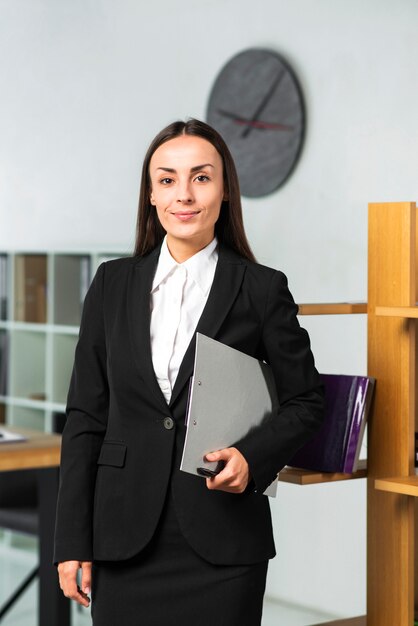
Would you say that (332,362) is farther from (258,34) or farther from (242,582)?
(242,582)

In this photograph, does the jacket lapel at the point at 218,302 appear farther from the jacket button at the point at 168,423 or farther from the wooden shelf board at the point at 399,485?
the wooden shelf board at the point at 399,485

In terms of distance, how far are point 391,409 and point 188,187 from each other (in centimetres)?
79

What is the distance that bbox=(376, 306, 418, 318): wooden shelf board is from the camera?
7.15ft

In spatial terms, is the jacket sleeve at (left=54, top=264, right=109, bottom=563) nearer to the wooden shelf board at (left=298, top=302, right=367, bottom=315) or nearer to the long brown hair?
the long brown hair

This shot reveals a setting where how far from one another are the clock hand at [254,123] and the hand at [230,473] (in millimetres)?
2868

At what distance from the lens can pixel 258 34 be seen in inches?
181

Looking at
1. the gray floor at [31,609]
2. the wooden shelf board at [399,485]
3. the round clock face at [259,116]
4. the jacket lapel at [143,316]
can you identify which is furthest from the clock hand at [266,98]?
the jacket lapel at [143,316]

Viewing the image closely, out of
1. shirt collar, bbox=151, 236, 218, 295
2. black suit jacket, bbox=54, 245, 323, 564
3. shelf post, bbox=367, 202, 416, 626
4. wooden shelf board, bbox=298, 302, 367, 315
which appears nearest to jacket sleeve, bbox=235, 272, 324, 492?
black suit jacket, bbox=54, 245, 323, 564

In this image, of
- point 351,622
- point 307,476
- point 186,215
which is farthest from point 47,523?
point 186,215

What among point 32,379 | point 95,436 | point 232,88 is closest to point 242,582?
point 95,436

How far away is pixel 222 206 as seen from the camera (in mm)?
1979

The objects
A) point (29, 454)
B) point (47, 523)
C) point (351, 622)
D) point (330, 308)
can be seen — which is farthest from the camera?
point (47, 523)

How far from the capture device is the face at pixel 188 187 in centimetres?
186

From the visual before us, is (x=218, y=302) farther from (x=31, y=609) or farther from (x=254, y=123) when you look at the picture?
(x=31, y=609)
